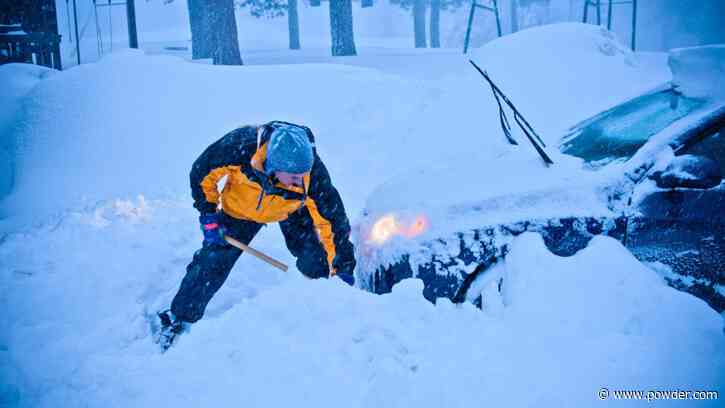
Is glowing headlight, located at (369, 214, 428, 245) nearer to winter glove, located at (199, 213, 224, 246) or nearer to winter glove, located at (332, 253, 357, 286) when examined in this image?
winter glove, located at (332, 253, 357, 286)

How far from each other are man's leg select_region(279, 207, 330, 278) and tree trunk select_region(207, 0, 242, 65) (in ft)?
23.5

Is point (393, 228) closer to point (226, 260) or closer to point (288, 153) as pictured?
point (288, 153)

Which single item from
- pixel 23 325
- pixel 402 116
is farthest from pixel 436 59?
pixel 23 325

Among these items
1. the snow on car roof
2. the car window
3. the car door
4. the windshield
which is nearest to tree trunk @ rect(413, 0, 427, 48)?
the snow on car roof

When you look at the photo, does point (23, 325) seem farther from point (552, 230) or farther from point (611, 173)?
point (611, 173)

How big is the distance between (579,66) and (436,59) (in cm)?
720

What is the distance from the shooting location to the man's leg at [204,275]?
288 cm

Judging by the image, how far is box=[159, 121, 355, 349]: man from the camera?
2.66m

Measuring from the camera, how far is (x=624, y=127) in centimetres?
304

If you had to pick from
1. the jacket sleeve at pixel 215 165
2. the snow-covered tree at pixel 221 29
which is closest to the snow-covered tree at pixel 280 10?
the snow-covered tree at pixel 221 29

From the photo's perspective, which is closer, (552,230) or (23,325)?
(552,230)

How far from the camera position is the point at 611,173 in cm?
242

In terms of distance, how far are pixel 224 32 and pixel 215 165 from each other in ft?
24.6

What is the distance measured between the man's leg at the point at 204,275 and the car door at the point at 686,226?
2221 mm
